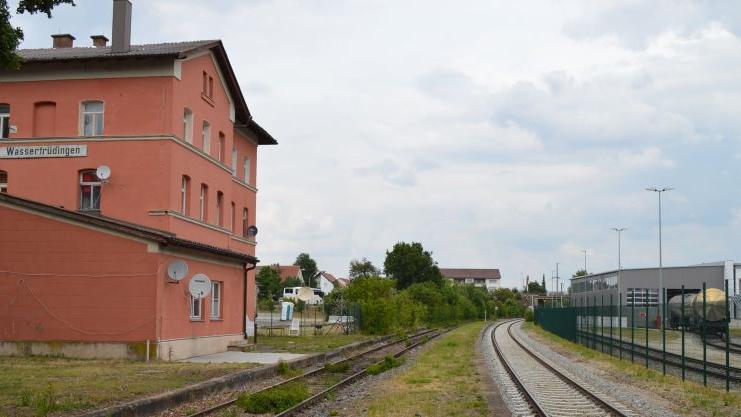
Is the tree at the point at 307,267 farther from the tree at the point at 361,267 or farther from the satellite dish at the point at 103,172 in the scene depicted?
the satellite dish at the point at 103,172

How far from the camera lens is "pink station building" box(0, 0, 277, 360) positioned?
21781mm

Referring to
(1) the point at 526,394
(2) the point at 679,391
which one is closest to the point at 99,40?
(1) the point at 526,394

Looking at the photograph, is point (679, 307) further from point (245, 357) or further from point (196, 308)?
point (196, 308)

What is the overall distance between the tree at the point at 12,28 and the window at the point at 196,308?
1344cm

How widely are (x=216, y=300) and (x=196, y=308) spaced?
2.08 meters

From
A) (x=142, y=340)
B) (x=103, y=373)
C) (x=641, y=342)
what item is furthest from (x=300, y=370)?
(x=641, y=342)

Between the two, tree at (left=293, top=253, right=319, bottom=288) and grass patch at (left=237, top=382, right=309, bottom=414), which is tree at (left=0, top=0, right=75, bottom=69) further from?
tree at (left=293, top=253, right=319, bottom=288)

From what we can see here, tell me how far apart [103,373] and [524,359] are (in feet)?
49.3

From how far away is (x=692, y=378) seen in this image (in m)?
20.1

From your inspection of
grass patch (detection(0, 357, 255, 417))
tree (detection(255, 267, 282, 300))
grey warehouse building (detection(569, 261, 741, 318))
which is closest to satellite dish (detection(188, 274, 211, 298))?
grass patch (detection(0, 357, 255, 417))

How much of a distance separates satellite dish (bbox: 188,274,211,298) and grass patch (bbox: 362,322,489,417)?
626cm

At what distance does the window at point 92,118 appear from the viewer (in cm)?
2622

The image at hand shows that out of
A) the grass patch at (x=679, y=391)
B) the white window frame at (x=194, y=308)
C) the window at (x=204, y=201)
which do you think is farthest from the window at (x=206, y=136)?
the grass patch at (x=679, y=391)

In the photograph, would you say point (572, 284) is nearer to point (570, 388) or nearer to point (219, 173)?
point (219, 173)
